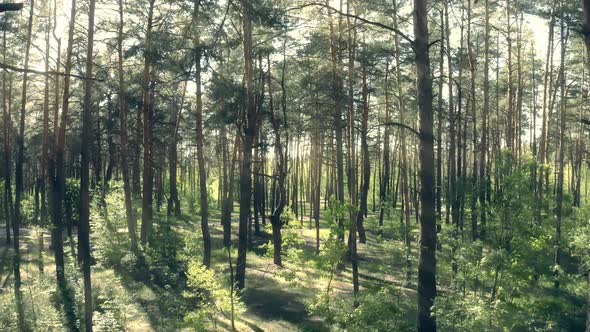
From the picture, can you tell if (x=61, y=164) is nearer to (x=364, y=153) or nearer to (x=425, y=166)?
(x=364, y=153)

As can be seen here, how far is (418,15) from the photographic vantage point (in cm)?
649

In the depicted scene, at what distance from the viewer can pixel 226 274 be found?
1995 cm

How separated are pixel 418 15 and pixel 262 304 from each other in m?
13.2

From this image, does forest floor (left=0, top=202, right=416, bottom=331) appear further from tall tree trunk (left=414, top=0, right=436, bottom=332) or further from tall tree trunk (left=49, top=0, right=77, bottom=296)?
tall tree trunk (left=414, top=0, right=436, bottom=332)

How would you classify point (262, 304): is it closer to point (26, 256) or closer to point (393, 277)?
point (393, 277)

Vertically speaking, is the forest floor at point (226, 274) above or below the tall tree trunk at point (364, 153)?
below

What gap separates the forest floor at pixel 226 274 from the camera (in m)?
14.4

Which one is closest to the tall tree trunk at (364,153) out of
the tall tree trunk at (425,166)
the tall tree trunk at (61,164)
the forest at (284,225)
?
the forest at (284,225)

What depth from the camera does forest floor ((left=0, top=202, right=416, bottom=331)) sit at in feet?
47.3

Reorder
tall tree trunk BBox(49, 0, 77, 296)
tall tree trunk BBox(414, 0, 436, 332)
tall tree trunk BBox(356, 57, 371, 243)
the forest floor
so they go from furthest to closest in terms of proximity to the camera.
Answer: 1. tall tree trunk BBox(356, 57, 371, 243)
2. tall tree trunk BBox(49, 0, 77, 296)
3. the forest floor
4. tall tree trunk BBox(414, 0, 436, 332)

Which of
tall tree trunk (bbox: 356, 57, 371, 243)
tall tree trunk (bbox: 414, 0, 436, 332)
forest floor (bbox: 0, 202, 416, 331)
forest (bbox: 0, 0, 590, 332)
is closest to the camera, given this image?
tall tree trunk (bbox: 414, 0, 436, 332)

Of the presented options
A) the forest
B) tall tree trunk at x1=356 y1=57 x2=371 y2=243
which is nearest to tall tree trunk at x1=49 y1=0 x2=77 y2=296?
the forest

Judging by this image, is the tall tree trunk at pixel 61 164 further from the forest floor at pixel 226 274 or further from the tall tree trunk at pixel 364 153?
the tall tree trunk at pixel 364 153

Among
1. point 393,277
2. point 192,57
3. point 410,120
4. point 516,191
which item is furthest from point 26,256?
point 410,120
